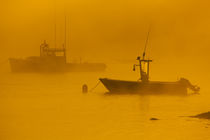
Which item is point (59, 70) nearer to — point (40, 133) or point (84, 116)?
point (84, 116)

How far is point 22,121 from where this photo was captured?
2741cm

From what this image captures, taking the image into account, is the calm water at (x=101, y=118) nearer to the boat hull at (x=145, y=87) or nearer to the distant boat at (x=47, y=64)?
the boat hull at (x=145, y=87)

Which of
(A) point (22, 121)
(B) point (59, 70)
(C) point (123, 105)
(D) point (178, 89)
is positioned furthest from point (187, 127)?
(B) point (59, 70)

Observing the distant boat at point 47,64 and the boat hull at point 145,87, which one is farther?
the distant boat at point 47,64

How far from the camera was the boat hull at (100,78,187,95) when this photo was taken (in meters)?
43.6

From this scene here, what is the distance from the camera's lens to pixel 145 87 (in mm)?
43500

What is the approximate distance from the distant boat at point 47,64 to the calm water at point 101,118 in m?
56.4

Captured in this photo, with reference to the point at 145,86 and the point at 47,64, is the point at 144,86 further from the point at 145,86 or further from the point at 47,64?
the point at 47,64

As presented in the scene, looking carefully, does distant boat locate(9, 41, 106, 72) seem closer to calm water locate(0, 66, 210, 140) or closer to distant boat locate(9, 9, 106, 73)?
distant boat locate(9, 9, 106, 73)

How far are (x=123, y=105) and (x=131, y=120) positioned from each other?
8.24 m

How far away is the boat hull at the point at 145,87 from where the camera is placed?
43625 mm

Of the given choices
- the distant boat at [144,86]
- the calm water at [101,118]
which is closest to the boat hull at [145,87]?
the distant boat at [144,86]

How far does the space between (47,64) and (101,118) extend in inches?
2810

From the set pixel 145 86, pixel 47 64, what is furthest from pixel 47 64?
pixel 145 86
